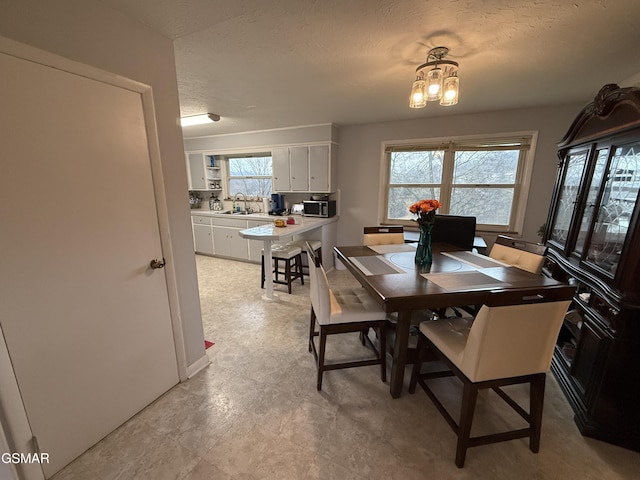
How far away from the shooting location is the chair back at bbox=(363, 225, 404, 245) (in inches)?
111

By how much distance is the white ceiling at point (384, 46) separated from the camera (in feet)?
4.37

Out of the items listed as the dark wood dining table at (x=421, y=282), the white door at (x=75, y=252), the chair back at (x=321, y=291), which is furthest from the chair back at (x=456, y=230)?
Answer: the white door at (x=75, y=252)

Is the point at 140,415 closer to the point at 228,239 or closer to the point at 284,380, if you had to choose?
the point at 284,380

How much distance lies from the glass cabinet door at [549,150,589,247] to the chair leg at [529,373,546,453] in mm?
1353

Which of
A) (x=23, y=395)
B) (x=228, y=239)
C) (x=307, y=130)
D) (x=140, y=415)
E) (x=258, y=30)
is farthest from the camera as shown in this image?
(x=228, y=239)

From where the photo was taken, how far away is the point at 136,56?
143 cm

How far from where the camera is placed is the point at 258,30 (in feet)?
5.00

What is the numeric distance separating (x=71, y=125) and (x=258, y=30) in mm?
1143

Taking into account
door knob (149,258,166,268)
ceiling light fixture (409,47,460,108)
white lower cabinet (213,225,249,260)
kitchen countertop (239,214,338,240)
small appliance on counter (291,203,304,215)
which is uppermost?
ceiling light fixture (409,47,460,108)

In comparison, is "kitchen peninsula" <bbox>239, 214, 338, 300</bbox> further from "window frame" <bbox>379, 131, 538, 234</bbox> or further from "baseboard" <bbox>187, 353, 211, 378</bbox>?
"baseboard" <bbox>187, 353, 211, 378</bbox>

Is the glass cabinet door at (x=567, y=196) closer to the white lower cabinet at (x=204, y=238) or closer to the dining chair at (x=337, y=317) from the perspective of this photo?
the dining chair at (x=337, y=317)

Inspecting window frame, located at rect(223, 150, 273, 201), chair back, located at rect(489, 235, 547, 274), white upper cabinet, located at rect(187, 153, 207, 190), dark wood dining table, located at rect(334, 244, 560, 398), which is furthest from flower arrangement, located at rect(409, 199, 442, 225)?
white upper cabinet, located at rect(187, 153, 207, 190)

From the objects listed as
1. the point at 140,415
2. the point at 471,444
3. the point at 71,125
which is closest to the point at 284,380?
the point at 140,415

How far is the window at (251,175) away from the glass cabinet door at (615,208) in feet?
14.4
